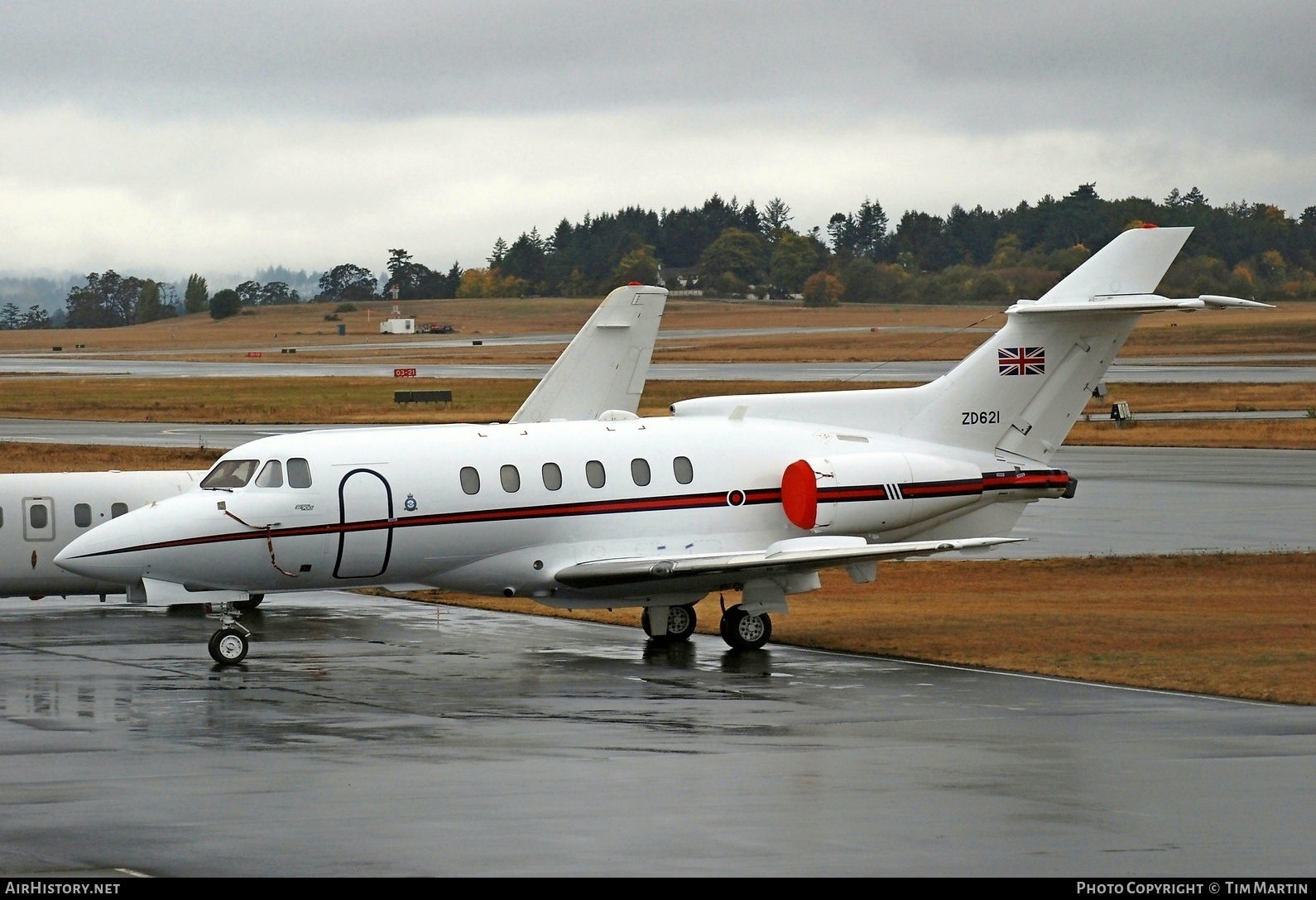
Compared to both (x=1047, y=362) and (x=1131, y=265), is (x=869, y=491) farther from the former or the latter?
(x=1131, y=265)

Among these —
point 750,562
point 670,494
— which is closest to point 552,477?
point 670,494

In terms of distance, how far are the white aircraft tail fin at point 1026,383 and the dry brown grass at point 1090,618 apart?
9.64 feet

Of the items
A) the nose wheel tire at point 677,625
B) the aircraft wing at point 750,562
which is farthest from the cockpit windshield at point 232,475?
the nose wheel tire at point 677,625

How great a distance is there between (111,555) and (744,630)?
28.5ft

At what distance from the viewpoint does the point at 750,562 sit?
2473cm

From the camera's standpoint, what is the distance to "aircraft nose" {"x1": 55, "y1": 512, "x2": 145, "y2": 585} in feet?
78.3

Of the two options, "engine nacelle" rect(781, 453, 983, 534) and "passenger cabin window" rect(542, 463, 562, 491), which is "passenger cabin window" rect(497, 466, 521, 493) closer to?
"passenger cabin window" rect(542, 463, 562, 491)

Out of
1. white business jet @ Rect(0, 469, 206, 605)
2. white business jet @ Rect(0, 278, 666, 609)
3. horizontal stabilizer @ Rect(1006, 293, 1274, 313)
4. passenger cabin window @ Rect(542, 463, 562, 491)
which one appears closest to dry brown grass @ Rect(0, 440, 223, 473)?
white business jet @ Rect(0, 278, 666, 609)

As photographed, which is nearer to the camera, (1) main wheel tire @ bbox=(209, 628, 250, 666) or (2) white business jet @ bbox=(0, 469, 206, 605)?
(1) main wheel tire @ bbox=(209, 628, 250, 666)

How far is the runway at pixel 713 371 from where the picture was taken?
98.6m

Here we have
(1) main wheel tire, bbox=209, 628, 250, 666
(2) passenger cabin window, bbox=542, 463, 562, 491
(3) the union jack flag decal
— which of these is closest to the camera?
(1) main wheel tire, bbox=209, 628, 250, 666

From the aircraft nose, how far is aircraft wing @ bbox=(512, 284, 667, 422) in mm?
12171
